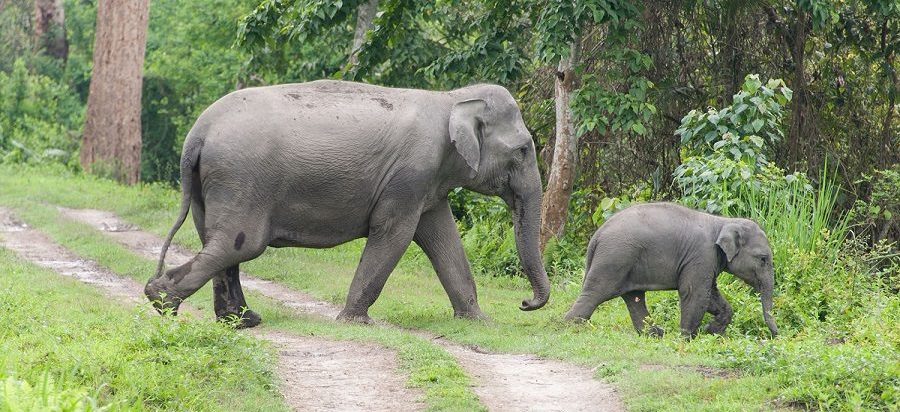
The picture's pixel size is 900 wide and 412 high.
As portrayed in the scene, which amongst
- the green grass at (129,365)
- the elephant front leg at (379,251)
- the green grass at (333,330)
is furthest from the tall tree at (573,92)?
the green grass at (129,365)

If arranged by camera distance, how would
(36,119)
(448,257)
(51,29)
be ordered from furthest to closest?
(51,29) < (36,119) < (448,257)

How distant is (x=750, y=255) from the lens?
11883 mm

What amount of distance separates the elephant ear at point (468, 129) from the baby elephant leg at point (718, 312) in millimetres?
2469

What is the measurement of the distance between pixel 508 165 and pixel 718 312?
95.1 inches

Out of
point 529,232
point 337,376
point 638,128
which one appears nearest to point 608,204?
point 638,128

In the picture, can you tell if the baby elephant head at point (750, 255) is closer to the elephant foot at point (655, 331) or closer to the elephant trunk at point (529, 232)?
the elephant foot at point (655, 331)

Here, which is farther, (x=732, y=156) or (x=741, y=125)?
(x=741, y=125)

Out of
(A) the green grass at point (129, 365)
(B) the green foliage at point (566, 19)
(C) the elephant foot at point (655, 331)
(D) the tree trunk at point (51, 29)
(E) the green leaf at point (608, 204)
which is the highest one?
(B) the green foliage at point (566, 19)

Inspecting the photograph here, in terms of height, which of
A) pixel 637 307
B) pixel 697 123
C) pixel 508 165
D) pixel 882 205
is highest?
pixel 697 123

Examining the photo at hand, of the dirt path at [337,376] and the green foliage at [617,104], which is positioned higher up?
the green foliage at [617,104]

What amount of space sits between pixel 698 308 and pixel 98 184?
15921 mm

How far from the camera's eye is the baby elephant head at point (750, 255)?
11.8 m

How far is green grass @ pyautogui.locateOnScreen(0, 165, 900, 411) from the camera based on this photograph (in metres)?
8.20

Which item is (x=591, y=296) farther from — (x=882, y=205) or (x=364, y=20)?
(x=364, y=20)
